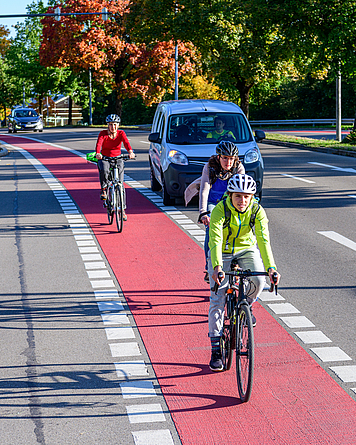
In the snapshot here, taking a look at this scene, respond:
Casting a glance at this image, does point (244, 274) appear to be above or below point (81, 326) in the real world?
above

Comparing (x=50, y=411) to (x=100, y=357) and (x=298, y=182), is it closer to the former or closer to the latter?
(x=100, y=357)

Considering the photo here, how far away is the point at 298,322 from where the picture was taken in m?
6.98

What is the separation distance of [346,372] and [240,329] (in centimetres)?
105

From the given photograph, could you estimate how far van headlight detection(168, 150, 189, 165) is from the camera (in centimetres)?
1418

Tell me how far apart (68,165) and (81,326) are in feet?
59.6

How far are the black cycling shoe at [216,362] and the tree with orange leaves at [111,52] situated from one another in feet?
Result: 154

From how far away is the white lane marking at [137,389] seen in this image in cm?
530

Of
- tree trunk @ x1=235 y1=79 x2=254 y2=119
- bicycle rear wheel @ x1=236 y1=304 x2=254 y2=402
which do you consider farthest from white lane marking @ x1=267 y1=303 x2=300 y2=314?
tree trunk @ x1=235 y1=79 x2=254 y2=119

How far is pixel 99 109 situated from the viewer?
74.7m

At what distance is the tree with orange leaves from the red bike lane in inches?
1729

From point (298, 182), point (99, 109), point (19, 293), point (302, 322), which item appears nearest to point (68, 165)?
point (298, 182)

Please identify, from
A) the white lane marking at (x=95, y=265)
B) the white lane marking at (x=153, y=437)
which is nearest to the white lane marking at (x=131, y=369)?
the white lane marking at (x=153, y=437)

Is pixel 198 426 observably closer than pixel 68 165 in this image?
Yes

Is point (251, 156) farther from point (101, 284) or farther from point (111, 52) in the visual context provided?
point (111, 52)
